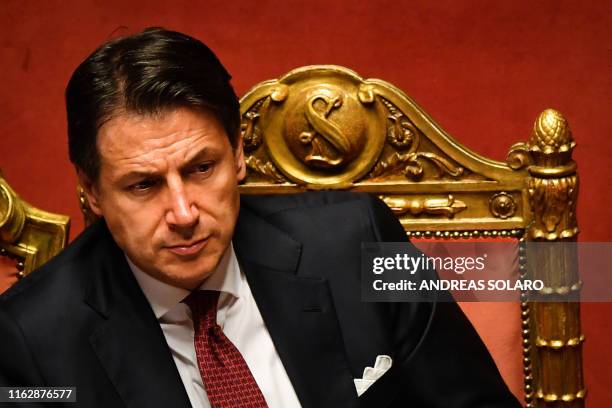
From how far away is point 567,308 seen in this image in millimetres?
2051

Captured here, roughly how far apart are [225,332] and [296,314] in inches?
5.5

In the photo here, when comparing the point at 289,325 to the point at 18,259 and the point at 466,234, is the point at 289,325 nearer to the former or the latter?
the point at 466,234

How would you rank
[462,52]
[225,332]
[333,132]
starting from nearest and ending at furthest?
[225,332] < [333,132] < [462,52]

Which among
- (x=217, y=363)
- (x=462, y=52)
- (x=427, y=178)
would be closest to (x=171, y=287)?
(x=217, y=363)

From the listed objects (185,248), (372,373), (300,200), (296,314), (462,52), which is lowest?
(372,373)

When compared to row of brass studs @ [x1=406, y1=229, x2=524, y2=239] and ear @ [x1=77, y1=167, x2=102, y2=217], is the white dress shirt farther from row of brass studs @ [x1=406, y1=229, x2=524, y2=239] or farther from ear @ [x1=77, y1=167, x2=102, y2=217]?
row of brass studs @ [x1=406, y1=229, x2=524, y2=239]

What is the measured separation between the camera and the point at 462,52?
3.04 m

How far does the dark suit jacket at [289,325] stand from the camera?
1766mm

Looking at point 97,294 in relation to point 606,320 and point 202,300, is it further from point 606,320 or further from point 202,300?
point 606,320

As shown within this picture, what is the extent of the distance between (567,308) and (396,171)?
45 centimetres

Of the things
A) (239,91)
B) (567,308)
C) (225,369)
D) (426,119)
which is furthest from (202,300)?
(239,91)

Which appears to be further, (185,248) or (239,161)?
(239,161)

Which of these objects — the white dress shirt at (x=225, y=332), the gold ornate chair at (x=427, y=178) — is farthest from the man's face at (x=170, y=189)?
the gold ornate chair at (x=427, y=178)

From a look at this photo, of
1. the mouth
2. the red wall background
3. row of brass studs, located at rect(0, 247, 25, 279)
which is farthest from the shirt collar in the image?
the red wall background
